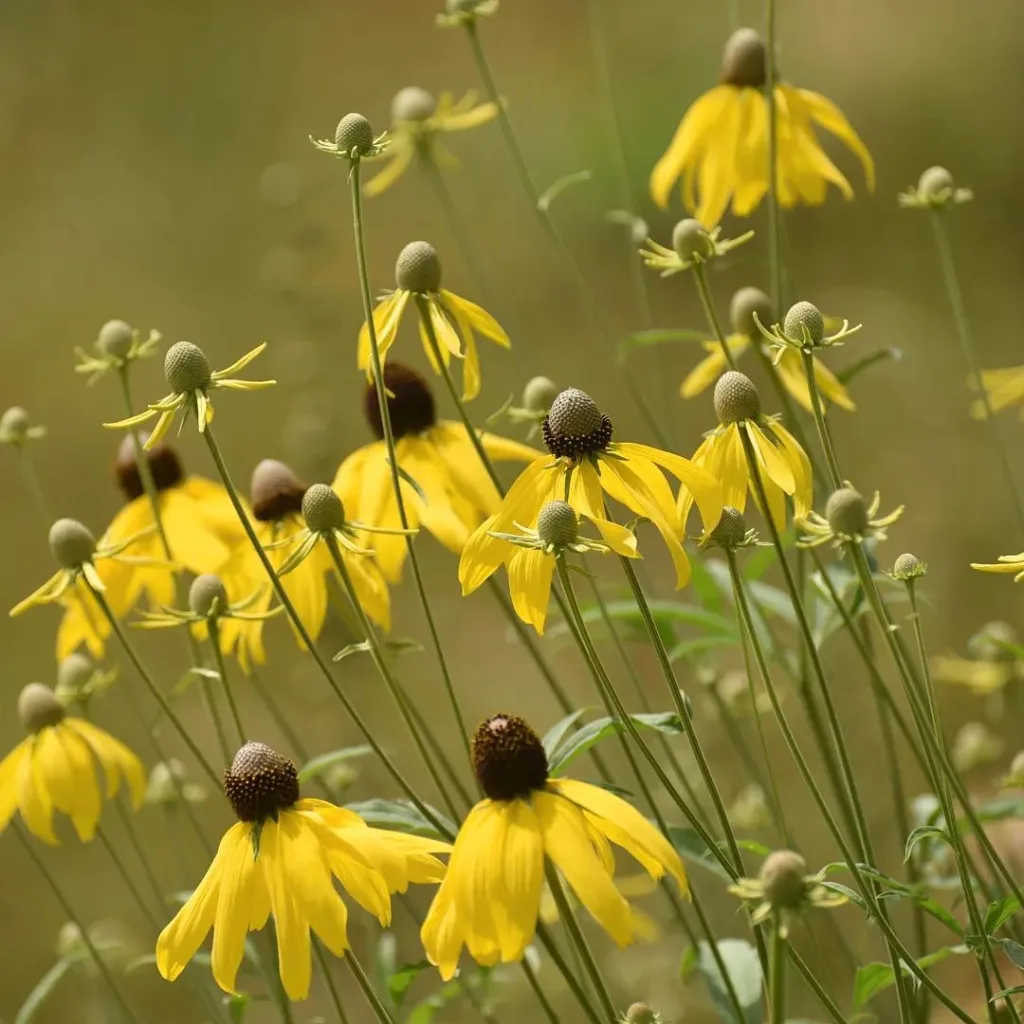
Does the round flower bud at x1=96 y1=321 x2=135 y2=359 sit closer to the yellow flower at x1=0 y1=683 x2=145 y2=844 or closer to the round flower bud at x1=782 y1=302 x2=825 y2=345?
the yellow flower at x1=0 y1=683 x2=145 y2=844

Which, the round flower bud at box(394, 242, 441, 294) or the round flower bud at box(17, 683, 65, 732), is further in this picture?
the round flower bud at box(17, 683, 65, 732)

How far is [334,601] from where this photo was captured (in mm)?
791

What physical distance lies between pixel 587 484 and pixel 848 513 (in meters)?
0.13

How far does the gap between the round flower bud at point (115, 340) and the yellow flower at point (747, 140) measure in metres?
0.36

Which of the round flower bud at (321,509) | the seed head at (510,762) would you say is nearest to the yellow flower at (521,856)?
the seed head at (510,762)

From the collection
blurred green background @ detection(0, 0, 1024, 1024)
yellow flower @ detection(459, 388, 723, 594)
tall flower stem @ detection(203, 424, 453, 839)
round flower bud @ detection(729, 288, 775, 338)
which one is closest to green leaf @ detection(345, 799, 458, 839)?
tall flower stem @ detection(203, 424, 453, 839)

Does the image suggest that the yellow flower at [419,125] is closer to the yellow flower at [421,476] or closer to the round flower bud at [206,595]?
the yellow flower at [421,476]

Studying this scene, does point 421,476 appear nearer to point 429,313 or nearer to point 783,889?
point 429,313

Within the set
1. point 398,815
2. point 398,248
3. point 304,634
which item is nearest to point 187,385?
point 304,634

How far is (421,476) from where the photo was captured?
82cm

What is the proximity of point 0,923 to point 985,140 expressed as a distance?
1850 mm

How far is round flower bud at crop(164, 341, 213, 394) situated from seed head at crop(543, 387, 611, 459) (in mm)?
150

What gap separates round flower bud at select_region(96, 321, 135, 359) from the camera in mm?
764

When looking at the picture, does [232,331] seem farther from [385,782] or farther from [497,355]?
[385,782]
